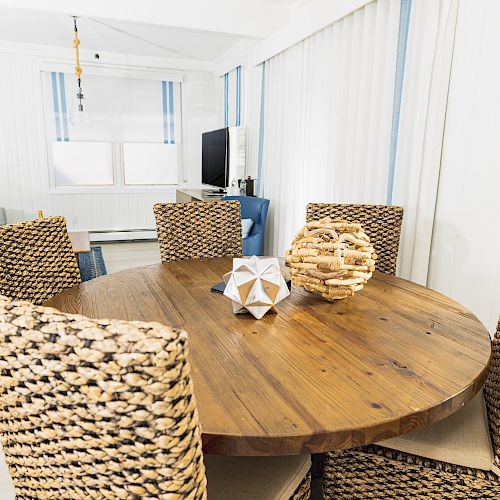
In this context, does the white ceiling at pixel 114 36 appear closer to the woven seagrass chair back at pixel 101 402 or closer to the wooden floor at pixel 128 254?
the wooden floor at pixel 128 254

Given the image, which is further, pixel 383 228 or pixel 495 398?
pixel 383 228

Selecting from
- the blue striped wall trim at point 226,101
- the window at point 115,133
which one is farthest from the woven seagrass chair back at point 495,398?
the window at point 115,133

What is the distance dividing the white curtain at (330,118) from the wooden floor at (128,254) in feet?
5.43

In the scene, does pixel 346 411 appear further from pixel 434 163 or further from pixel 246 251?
pixel 246 251

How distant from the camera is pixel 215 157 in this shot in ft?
18.2

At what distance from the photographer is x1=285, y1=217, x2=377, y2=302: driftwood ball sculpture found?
1365 millimetres

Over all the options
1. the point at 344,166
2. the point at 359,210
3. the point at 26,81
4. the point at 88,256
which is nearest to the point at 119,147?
the point at 26,81

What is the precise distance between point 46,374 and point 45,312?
83mm

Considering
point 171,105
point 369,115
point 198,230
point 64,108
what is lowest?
point 198,230

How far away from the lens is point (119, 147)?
636 centimetres

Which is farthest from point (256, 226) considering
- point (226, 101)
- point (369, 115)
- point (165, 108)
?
point (165, 108)

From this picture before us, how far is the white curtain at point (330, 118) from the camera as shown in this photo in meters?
2.82

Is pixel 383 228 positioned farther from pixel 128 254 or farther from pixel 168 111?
pixel 168 111

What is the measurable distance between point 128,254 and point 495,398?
5019mm
